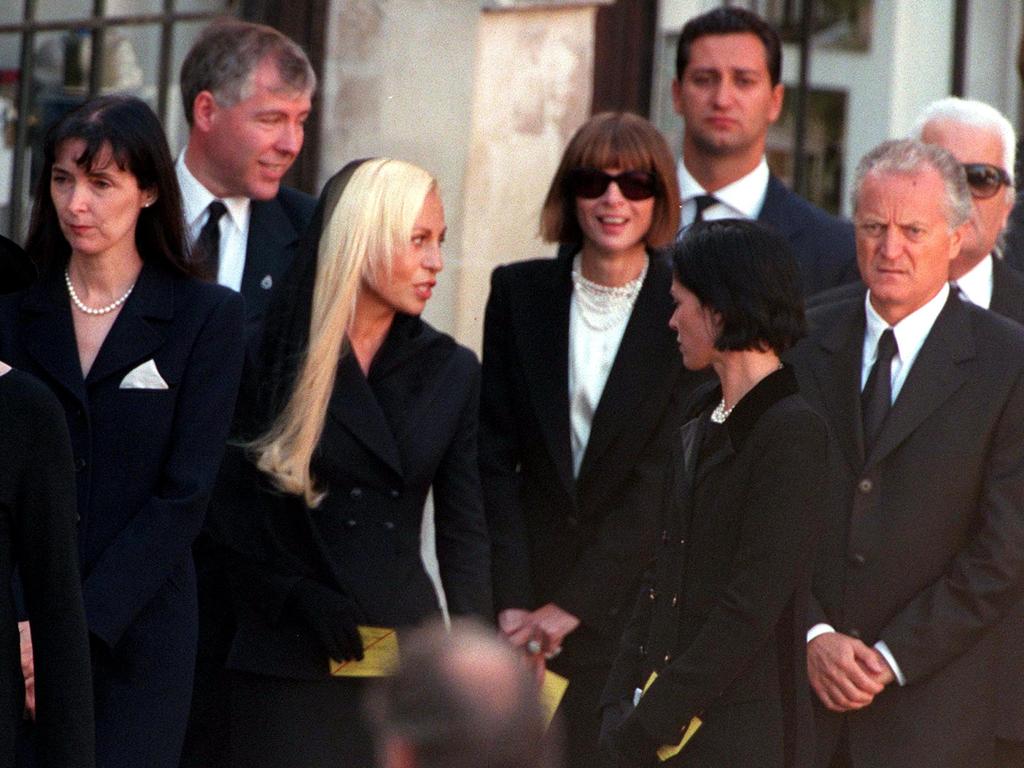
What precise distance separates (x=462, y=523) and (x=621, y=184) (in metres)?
1.19

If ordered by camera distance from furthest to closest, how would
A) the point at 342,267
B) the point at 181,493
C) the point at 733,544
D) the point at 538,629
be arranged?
the point at 538,629, the point at 342,267, the point at 181,493, the point at 733,544

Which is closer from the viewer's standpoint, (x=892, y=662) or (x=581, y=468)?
(x=892, y=662)

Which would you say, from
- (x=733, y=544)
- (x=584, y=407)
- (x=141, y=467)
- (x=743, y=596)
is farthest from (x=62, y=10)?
(x=743, y=596)

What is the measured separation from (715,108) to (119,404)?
2.65m

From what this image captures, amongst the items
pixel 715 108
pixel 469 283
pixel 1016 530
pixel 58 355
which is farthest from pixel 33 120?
pixel 1016 530

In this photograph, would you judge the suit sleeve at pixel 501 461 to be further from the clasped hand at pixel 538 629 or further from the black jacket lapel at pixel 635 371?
the black jacket lapel at pixel 635 371

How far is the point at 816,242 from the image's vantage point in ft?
20.5

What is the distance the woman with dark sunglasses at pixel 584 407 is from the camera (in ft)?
18.6

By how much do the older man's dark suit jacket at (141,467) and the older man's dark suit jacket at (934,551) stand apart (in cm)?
160

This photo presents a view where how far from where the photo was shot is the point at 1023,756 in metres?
5.11

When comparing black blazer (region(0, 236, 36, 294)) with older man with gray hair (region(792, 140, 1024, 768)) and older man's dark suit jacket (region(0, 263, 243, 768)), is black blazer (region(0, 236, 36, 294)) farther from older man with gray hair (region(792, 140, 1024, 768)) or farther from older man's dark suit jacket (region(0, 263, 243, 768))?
older man with gray hair (region(792, 140, 1024, 768))

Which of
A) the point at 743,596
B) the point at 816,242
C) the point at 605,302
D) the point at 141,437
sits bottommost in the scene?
the point at 743,596

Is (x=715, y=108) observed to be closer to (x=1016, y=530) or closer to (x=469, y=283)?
(x=469, y=283)

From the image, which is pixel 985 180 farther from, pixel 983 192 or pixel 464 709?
pixel 464 709
